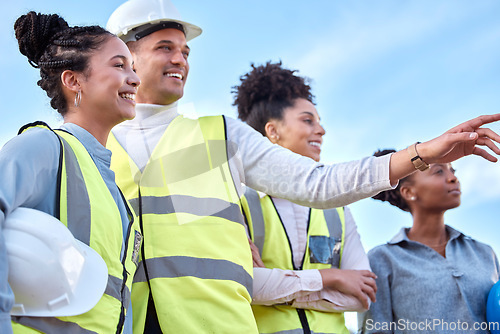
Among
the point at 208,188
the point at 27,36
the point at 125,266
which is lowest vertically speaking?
the point at 125,266

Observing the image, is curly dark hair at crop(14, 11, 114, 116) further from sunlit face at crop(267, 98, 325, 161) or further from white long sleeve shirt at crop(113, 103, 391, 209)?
sunlit face at crop(267, 98, 325, 161)

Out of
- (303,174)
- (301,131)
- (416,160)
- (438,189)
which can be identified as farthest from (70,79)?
(438,189)

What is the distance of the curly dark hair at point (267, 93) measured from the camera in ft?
16.3

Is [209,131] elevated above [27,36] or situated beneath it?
situated beneath

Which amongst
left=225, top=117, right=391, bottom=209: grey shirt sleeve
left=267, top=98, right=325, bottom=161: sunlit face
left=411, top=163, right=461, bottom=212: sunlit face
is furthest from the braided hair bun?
left=411, top=163, right=461, bottom=212: sunlit face

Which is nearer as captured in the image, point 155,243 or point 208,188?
point 155,243

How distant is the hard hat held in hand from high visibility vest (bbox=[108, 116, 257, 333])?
2.01 metres

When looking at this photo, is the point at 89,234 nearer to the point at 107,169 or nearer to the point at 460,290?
the point at 107,169

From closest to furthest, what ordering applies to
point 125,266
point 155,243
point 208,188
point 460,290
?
point 125,266, point 155,243, point 208,188, point 460,290

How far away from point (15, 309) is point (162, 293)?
0.79 metres

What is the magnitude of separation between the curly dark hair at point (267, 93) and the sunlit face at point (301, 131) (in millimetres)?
87

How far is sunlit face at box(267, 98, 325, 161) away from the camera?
4.61m

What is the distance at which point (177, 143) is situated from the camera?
122 inches

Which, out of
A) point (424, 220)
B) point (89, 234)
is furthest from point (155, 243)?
point (424, 220)
